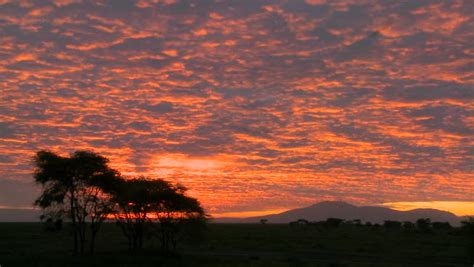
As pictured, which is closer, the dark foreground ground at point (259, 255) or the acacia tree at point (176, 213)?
the dark foreground ground at point (259, 255)

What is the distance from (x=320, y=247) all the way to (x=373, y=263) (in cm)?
2427

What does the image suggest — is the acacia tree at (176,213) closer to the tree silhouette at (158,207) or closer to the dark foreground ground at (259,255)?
the tree silhouette at (158,207)

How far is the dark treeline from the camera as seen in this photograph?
201 feet

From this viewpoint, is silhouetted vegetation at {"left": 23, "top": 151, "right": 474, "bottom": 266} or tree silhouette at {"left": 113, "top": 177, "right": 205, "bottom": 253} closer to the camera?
silhouetted vegetation at {"left": 23, "top": 151, "right": 474, "bottom": 266}

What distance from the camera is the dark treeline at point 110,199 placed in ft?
201

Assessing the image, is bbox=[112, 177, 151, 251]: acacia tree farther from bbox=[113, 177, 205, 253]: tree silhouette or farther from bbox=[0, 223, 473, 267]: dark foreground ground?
bbox=[0, 223, 473, 267]: dark foreground ground

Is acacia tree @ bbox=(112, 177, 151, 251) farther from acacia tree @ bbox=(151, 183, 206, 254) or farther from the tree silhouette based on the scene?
acacia tree @ bbox=(151, 183, 206, 254)

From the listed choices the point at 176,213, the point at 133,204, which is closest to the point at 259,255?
the point at 176,213

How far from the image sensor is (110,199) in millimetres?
66688

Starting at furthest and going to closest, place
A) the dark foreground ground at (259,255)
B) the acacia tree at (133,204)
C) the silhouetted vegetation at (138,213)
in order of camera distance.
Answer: the acacia tree at (133,204)
the silhouetted vegetation at (138,213)
the dark foreground ground at (259,255)

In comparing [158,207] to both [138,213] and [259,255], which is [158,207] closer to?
[138,213]

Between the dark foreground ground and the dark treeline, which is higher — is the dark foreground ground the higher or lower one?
the lower one

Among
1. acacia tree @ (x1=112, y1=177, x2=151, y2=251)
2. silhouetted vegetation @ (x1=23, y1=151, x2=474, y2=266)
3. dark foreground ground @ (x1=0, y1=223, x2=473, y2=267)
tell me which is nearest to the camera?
dark foreground ground @ (x1=0, y1=223, x2=473, y2=267)

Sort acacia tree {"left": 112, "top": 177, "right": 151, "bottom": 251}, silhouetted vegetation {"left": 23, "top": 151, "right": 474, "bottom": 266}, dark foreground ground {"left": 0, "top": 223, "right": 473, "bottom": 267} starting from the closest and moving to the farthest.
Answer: dark foreground ground {"left": 0, "top": 223, "right": 473, "bottom": 267} → silhouetted vegetation {"left": 23, "top": 151, "right": 474, "bottom": 266} → acacia tree {"left": 112, "top": 177, "right": 151, "bottom": 251}
